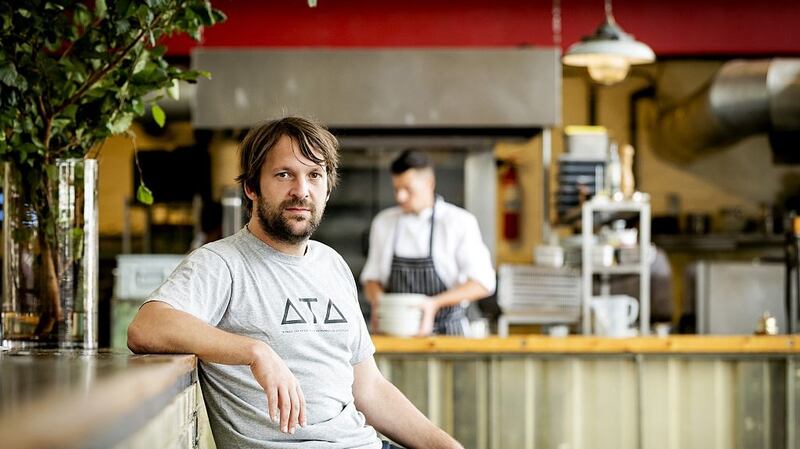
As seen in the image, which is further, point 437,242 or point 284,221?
point 437,242

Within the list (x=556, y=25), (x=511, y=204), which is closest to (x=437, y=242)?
(x=556, y=25)

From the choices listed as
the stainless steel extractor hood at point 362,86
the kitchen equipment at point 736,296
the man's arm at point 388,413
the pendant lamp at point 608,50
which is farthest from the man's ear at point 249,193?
the kitchen equipment at point 736,296

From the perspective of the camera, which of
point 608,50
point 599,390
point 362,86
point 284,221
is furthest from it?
point 362,86

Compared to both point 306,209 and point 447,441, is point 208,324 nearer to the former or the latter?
point 306,209

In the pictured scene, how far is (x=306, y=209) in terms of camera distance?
2.25m

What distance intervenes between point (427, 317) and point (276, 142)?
7.45ft

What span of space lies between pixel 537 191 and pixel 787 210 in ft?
6.45

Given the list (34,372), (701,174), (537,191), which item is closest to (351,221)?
(537,191)

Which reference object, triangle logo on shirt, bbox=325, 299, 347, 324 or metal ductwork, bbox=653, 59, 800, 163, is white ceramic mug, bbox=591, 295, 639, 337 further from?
triangle logo on shirt, bbox=325, 299, 347, 324

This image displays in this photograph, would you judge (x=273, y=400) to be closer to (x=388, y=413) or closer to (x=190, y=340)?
(x=190, y=340)

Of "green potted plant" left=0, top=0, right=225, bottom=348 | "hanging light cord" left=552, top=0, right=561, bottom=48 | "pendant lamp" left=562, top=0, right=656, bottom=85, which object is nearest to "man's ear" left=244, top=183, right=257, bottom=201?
"green potted plant" left=0, top=0, right=225, bottom=348

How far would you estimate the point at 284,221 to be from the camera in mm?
2240

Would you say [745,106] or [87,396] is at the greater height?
[745,106]

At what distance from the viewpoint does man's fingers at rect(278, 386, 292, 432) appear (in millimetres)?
1877
